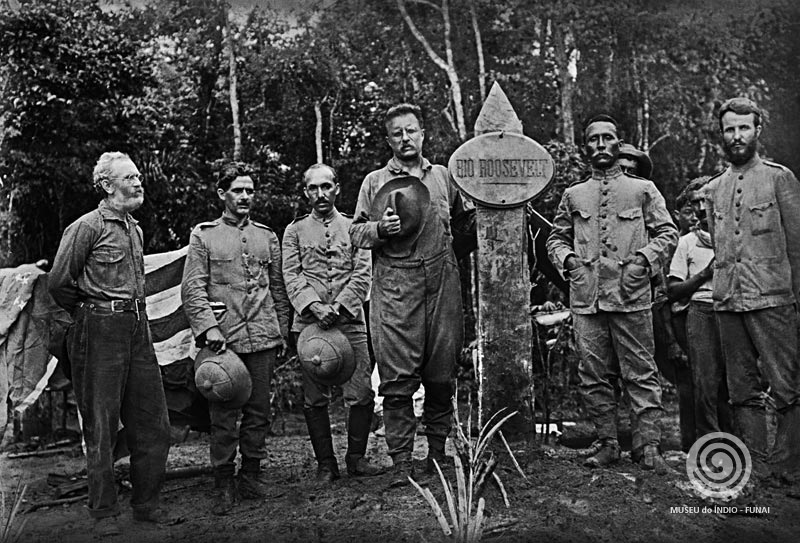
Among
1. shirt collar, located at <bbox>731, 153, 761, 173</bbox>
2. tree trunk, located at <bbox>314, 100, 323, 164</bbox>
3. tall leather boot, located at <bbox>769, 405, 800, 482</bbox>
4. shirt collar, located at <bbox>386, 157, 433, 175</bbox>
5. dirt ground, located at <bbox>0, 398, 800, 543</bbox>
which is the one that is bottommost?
dirt ground, located at <bbox>0, 398, 800, 543</bbox>

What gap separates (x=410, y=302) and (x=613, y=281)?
1.23 m

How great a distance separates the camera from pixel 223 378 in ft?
16.0

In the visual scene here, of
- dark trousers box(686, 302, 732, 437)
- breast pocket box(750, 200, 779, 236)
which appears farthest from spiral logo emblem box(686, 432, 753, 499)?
breast pocket box(750, 200, 779, 236)

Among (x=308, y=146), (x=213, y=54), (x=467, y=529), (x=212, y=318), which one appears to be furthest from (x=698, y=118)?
(x=467, y=529)

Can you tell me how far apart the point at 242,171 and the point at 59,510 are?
93.9 inches

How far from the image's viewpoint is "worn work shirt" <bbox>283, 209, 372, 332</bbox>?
5445 millimetres

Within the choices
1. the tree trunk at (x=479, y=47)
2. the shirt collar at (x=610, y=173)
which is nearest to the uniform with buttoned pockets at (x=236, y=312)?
the shirt collar at (x=610, y=173)

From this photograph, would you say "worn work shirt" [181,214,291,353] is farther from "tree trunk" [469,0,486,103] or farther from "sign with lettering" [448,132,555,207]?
"tree trunk" [469,0,486,103]

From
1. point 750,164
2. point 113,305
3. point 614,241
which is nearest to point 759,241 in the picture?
point 750,164

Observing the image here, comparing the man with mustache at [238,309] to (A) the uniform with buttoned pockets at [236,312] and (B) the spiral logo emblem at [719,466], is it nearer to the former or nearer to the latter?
(A) the uniform with buttoned pockets at [236,312]

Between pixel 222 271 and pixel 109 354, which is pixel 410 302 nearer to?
pixel 222 271

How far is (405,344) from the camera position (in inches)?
193

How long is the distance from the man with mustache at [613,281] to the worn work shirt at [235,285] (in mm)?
1843

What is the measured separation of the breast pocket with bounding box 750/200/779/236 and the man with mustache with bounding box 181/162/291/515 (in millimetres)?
2929
